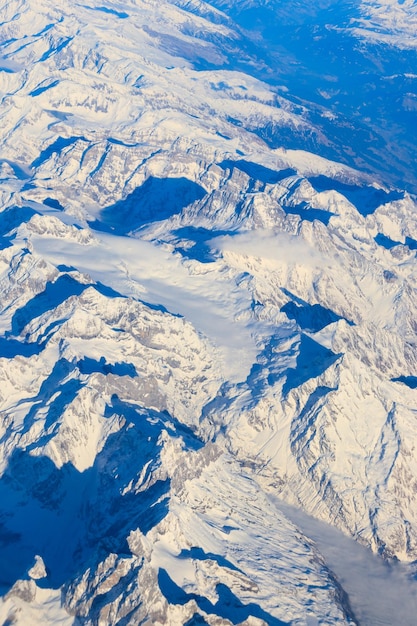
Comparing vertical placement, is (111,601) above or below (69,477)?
above

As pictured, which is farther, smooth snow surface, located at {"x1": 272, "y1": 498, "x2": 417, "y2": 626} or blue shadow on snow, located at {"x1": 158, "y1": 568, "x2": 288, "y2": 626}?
smooth snow surface, located at {"x1": 272, "y1": 498, "x2": 417, "y2": 626}

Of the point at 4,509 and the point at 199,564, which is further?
the point at 4,509

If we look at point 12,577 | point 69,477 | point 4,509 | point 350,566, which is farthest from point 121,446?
point 350,566

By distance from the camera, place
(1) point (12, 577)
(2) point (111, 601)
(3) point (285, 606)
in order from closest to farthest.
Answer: (2) point (111, 601) < (1) point (12, 577) < (3) point (285, 606)

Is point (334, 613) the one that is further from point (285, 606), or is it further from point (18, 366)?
point (18, 366)

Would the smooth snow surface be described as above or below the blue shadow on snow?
below

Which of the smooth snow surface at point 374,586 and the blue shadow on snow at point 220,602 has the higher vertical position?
the blue shadow on snow at point 220,602

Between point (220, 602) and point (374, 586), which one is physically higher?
point (220, 602)

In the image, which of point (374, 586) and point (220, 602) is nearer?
point (220, 602)

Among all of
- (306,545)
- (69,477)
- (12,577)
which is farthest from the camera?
(306,545)

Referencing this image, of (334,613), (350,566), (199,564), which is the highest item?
(199,564)

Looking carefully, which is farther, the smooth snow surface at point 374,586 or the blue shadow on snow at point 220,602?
the smooth snow surface at point 374,586
